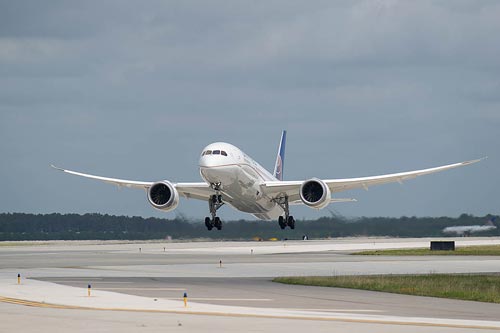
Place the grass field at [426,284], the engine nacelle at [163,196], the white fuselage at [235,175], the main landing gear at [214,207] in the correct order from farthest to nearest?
1. the engine nacelle at [163,196]
2. the main landing gear at [214,207]
3. the white fuselage at [235,175]
4. the grass field at [426,284]

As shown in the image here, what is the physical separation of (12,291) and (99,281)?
6562 mm

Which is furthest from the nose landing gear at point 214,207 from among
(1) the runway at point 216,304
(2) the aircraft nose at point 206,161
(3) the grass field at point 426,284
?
(3) the grass field at point 426,284

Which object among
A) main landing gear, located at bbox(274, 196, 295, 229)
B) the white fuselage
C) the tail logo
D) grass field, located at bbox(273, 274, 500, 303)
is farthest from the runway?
the tail logo

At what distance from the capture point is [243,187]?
229 feet

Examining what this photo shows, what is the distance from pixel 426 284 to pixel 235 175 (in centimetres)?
2990

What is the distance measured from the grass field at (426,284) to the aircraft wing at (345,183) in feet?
93.9

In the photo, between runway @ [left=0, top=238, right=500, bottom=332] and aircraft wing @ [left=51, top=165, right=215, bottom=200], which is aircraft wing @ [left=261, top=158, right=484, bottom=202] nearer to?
aircraft wing @ [left=51, top=165, right=215, bottom=200]

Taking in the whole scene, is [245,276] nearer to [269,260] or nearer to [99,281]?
[99,281]

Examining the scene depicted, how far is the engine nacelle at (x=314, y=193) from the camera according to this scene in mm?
73750

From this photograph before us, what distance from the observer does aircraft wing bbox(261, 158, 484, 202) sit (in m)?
73.2

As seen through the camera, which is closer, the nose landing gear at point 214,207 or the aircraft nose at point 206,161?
the aircraft nose at point 206,161

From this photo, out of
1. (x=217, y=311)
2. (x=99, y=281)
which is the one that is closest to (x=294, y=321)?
(x=217, y=311)

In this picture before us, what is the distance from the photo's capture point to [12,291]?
35.2 metres

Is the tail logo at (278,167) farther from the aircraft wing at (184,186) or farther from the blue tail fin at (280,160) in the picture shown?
the aircraft wing at (184,186)
